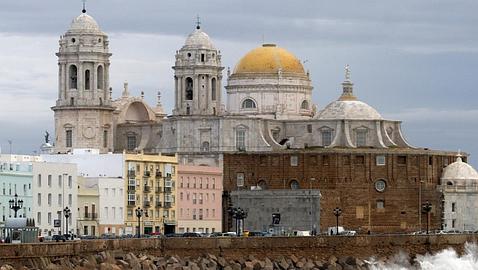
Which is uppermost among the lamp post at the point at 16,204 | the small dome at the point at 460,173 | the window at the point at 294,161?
the window at the point at 294,161

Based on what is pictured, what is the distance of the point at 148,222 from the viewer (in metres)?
138

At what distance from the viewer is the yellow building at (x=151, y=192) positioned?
134 metres

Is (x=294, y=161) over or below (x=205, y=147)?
below

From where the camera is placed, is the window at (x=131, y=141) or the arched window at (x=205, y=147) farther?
the window at (x=131, y=141)

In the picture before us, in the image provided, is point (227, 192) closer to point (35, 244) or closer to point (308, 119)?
point (308, 119)

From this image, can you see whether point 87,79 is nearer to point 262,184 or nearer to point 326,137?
point 262,184

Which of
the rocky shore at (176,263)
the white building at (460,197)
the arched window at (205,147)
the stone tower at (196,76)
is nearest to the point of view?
the rocky shore at (176,263)

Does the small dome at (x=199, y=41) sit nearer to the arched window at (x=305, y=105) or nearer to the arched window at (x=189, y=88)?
the arched window at (x=189, y=88)

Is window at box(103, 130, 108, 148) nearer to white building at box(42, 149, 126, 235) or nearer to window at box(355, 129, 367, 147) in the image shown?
white building at box(42, 149, 126, 235)

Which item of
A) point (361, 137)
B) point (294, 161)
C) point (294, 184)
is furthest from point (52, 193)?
point (361, 137)

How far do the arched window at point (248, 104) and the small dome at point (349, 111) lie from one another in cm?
786

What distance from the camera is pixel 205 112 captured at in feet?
513

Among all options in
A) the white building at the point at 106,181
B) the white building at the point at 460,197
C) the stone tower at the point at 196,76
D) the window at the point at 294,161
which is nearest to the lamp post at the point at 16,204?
the white building at the point at 106,181

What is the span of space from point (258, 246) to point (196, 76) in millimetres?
60470
